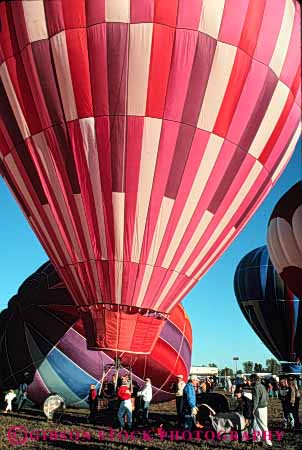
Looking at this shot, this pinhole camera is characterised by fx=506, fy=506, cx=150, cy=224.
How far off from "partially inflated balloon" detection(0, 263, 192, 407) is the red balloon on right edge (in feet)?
9.73

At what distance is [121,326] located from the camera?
6.53 meters

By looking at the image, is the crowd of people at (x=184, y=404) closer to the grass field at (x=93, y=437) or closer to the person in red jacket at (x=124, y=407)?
the person in red jacket at (x=124, y=407)

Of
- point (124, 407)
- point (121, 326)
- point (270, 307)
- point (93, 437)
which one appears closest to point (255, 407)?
point (124, 407)

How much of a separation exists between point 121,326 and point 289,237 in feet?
20.5

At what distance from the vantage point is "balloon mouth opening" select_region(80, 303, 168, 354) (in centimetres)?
654

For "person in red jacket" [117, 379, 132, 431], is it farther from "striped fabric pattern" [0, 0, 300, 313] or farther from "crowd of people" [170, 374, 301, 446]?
"striped fabric pattern" [0, 0, 300, 313]

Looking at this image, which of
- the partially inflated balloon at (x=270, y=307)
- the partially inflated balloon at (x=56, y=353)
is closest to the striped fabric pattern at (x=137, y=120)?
the partially inflated balloon at (x=56, y=353)

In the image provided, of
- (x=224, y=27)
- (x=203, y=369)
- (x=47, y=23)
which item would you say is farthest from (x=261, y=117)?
(x=203, y=369)

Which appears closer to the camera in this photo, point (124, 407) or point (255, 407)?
point (255, 407)

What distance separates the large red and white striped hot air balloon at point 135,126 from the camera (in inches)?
250

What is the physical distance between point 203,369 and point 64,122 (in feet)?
156

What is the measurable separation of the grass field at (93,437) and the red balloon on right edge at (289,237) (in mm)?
3680

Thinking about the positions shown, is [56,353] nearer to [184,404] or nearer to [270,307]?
[184,404]

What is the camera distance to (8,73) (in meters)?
6.75
